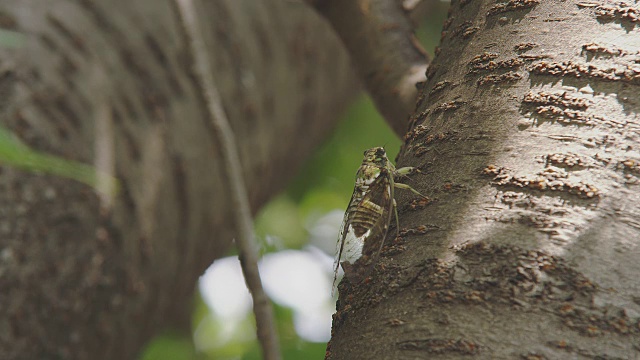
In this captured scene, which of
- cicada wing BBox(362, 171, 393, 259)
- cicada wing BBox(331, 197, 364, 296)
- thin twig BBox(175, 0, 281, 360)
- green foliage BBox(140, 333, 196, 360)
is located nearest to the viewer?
cicada wing BBox(362, 171, 393, 259)

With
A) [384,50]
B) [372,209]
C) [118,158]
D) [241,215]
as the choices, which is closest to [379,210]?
[372,209]

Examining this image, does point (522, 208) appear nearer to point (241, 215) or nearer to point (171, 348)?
point (241, 215)

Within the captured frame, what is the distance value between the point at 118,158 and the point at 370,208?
43.6 inches

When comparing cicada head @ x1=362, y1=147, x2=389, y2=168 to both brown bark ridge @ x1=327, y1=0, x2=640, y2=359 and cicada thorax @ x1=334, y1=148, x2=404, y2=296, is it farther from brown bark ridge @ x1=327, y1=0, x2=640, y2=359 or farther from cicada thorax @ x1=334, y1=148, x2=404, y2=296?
brown bark ridge @ x1=327, y1=0, x2=640, y2=359

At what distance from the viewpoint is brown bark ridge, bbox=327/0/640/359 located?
0.83 metres

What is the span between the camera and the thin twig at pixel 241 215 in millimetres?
1441

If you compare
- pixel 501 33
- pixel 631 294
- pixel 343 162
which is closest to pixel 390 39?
pixel 501 33

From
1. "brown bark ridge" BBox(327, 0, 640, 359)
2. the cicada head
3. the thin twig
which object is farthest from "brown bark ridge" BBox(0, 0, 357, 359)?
"brown bark ridge" BBox(327, 0, 640, 359)

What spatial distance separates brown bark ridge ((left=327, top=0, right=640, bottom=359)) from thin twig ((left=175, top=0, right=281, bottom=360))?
1.48ft

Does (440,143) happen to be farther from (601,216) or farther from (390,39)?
(390,39)

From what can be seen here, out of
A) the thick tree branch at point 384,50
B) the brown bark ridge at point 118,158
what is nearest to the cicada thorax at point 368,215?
the thick tree branch at point 384,50

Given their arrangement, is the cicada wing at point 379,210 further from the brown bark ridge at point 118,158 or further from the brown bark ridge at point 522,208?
the brown bark ridge at point 118,158

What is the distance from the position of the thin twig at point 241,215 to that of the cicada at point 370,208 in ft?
0.53

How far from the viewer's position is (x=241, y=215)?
1.59 meters
